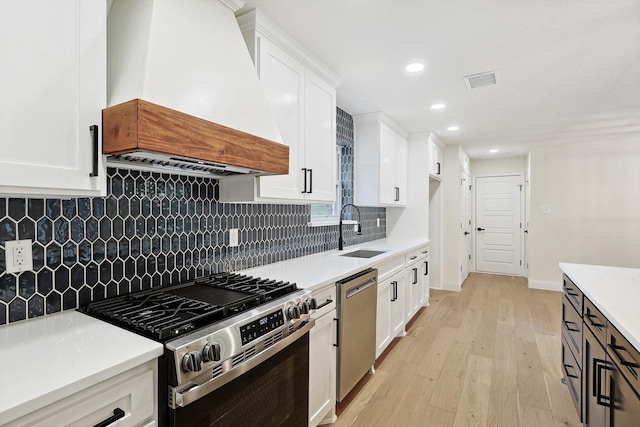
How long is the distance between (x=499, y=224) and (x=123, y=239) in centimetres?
698

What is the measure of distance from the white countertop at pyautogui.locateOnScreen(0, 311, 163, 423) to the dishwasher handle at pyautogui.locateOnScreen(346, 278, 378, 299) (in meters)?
1.35

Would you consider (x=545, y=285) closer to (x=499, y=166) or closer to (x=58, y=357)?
(x=499, y=166)

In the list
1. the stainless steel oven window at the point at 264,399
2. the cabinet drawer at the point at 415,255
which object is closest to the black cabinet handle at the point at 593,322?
the stainless steel oven window at the point at 264,399

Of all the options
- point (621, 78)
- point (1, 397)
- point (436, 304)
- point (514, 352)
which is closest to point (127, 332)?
point (1, 397)

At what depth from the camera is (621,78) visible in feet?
8.86

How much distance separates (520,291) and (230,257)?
5140 mm

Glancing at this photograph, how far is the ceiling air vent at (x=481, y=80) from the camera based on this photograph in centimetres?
266

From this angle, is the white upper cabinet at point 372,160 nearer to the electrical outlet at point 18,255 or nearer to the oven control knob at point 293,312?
the oven control knob at point 293,312

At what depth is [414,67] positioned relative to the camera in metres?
2.53

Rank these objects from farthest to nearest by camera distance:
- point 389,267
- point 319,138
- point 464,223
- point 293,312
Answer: point 464,223
point 389,267
point 319,138
point 293,312

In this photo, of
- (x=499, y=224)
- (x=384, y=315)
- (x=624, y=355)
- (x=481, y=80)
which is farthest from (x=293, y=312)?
(x=499, y=224)

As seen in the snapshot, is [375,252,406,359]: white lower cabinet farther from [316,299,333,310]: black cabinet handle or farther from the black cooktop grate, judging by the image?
the black cooktop grate

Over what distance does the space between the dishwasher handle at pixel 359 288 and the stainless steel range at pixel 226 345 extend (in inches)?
21.1

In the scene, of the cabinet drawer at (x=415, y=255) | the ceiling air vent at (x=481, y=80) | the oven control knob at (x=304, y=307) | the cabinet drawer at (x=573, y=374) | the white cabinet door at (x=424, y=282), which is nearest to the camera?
the oven control knob at (x=304, y=307)
